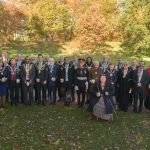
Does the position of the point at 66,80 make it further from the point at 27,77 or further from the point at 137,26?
the point at 137,26

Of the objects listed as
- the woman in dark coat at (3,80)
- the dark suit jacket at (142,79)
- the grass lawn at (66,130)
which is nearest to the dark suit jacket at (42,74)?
the grass lawn at (66,130)

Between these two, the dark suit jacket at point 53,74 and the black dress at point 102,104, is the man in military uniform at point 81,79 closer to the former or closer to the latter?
the dark suit jacket at point 53,74

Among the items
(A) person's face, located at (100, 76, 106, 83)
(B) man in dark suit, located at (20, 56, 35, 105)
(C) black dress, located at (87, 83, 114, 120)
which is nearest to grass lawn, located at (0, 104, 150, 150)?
(C) black dress, located at (87, 83, 114, 120)

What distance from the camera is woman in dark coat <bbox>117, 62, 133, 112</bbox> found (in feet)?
50.8

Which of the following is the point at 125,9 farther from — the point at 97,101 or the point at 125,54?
the point at 97,101

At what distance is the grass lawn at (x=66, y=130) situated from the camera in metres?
11.7

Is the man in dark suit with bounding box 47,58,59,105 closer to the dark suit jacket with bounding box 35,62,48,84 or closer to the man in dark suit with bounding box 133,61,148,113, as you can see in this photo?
the dark suit jacket with bounding box 35,62,48,84

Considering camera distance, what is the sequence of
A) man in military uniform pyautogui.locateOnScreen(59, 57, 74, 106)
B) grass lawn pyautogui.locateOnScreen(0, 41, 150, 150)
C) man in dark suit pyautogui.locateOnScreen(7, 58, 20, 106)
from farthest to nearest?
man in military uniform pyautogui.locateOnScreen(59, 57, 74, 106) < man in dark suit pyautogui.locateOnScreen(7, 58, 20, 106) < grass lawn pyautogui.locateOnScreen(0, 41, 150, 150)

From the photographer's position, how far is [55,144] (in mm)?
11625

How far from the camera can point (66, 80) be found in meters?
15.7

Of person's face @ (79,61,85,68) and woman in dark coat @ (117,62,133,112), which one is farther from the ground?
person's face @ (79,61,85,68)

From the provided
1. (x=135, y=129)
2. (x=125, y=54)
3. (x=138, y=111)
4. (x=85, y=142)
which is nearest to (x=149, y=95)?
(x=138, y=111)

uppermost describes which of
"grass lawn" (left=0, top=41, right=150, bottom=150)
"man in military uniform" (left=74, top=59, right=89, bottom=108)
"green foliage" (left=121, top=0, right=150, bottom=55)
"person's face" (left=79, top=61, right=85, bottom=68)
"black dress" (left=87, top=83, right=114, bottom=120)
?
"green foliage" (left=121, top=0, right=150, bottom=55)

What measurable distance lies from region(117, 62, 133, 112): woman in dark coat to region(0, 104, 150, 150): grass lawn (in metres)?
0.60
